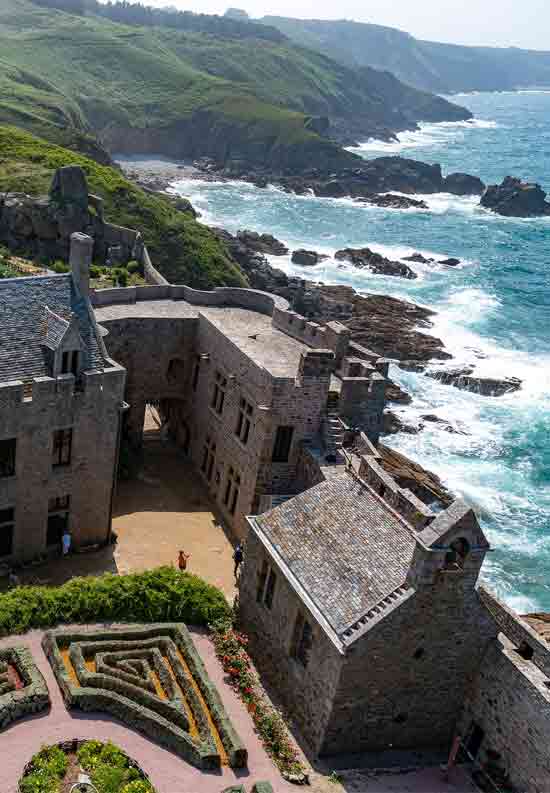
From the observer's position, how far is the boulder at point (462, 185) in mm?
187500

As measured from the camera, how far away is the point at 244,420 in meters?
43.9

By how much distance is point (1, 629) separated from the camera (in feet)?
101

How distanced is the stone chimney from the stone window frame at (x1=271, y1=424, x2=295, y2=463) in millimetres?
10935

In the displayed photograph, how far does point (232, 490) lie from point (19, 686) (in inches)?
743

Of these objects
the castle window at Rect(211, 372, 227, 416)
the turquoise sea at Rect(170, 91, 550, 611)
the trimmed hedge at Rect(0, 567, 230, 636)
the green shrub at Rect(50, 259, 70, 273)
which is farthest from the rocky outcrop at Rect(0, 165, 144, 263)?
the trimmed hedge at Rect(0, 567, 230, 636)

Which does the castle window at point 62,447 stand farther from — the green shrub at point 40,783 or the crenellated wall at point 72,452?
the green shrub at point 40,783

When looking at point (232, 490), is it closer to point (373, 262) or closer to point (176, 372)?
point (176, 372)

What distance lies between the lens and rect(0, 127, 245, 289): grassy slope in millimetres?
93125

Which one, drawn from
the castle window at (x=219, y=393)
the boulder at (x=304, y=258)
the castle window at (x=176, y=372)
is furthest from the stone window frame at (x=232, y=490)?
the boulder at (x=304, y=258)

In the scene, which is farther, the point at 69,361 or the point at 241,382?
the point at 241,382

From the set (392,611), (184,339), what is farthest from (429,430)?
(392,611)

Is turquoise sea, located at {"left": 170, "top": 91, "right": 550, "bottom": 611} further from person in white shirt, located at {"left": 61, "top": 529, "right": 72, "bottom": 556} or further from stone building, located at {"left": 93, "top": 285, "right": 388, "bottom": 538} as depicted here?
person in white shirt, located at {"left": 61, "top": 529, "right": 72, "bottom": 556}

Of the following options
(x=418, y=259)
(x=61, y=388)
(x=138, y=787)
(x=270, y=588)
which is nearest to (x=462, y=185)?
(x=418, y=259)

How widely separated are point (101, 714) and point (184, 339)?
2578cm
